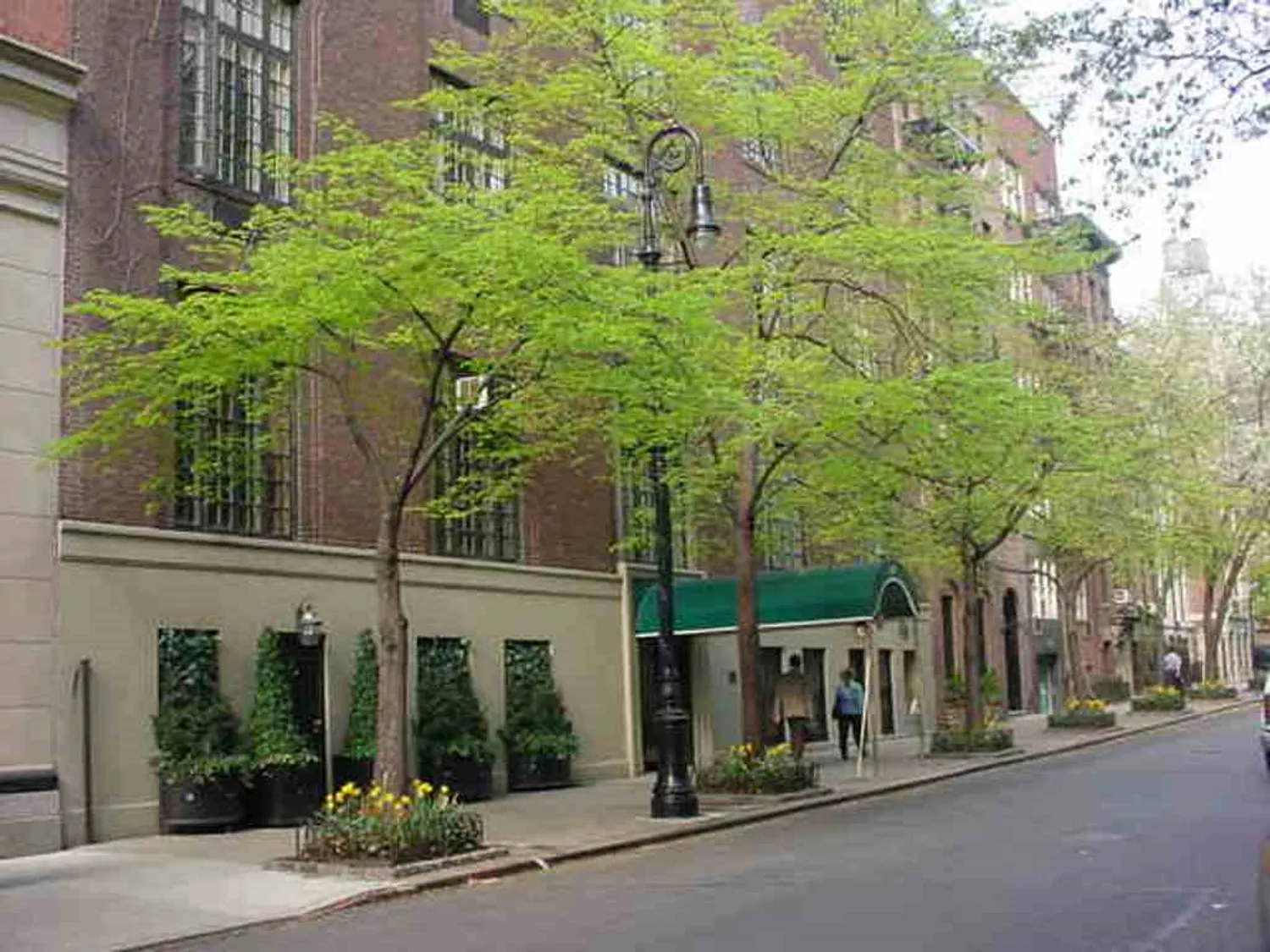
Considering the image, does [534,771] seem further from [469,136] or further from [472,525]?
[469,136]

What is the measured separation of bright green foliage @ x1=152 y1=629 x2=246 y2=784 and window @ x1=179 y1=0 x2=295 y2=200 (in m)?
5.85

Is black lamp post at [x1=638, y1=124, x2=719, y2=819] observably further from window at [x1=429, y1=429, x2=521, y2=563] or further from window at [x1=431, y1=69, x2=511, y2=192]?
window at [x1=429, y1=429, x2=521, y2=563]

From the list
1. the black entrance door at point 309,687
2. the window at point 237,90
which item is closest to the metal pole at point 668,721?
the black entrance door at point 309,687

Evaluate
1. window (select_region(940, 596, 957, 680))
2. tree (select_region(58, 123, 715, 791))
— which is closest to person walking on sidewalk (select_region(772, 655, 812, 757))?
tree (select_region(58, 123, 715, 791))

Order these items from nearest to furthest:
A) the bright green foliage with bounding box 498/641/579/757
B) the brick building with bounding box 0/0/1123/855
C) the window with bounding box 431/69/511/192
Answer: the brick building with bounding box 0/0/1123/855 < the window with bounding box 431/69/511/192 < the bright green foliage with bounding box 498/641/579/757

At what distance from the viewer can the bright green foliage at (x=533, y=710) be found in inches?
850

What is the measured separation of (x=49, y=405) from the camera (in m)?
15.5

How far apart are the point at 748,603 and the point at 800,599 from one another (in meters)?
4.06

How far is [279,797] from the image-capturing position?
665 inches

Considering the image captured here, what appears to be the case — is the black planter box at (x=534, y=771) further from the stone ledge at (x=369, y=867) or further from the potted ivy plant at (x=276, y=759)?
the stone ledge at (x=369, y=867)

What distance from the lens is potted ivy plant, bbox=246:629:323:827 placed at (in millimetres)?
16734

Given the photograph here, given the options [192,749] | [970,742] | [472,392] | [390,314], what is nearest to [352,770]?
[192,749]

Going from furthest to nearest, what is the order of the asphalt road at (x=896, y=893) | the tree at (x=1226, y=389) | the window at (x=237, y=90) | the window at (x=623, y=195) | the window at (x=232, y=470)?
the tree at (x=1226, y=389)
the window at (x=623, y=195)
the window at (x=237, y=90)
the window at (x=232, y=470)
the asphalt road at (x=896, y=893)

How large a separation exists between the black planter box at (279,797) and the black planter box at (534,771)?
4.89 m
